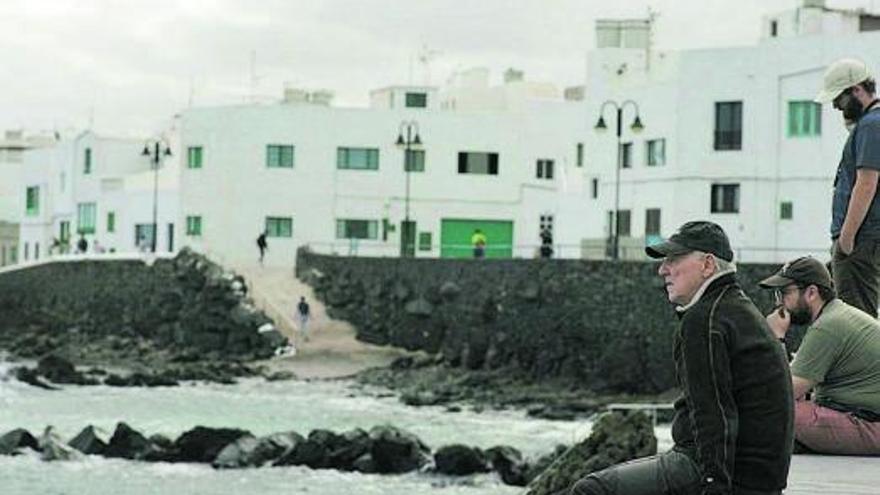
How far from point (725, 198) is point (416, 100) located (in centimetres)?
2048

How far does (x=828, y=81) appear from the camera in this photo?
9.96 metres

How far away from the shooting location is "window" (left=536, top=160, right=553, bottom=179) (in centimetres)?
6100

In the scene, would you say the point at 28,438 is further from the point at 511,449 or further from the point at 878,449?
the point at 878,449

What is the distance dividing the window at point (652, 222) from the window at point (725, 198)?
2218 mm

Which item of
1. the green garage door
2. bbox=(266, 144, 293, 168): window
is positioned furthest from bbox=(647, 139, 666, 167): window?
bbox=(266, 144, 293, 168): window

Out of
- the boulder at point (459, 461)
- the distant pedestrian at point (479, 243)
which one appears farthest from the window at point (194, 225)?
the boulder at point (459, 461)

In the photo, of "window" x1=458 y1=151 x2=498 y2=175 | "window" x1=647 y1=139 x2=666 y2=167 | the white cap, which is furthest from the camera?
"window" x1=458 y1=151 x2=498 y2=175

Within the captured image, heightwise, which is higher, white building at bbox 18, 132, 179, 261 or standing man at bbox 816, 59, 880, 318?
white building at bbox 18, 132, 179, 261

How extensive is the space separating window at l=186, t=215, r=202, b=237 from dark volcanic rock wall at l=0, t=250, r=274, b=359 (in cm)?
333

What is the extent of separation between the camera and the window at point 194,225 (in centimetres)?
6012

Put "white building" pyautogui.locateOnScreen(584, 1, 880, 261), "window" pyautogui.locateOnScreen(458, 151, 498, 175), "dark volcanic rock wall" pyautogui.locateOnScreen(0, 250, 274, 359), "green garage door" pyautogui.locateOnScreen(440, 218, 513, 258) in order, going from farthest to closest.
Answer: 1. "window" pyautogui.locateOnScreen(458, 151, 498, 175)
2. "green garage door" pyautogui.locateOnScreen(440, 218, 513, 258)
3. "dark volcanic rock wall" pyautogui.locateOnScreen(0, 250, 274, 359)
4. "white building" pyautogui.locateOnScreen(584, 1, 880, 261)

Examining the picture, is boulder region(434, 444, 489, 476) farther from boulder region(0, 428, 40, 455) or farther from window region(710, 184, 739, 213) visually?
window region(710, 184, 739, 213)

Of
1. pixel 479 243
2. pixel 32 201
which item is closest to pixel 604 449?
pixel 479 243

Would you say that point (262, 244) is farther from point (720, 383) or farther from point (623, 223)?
point (720, 383)
